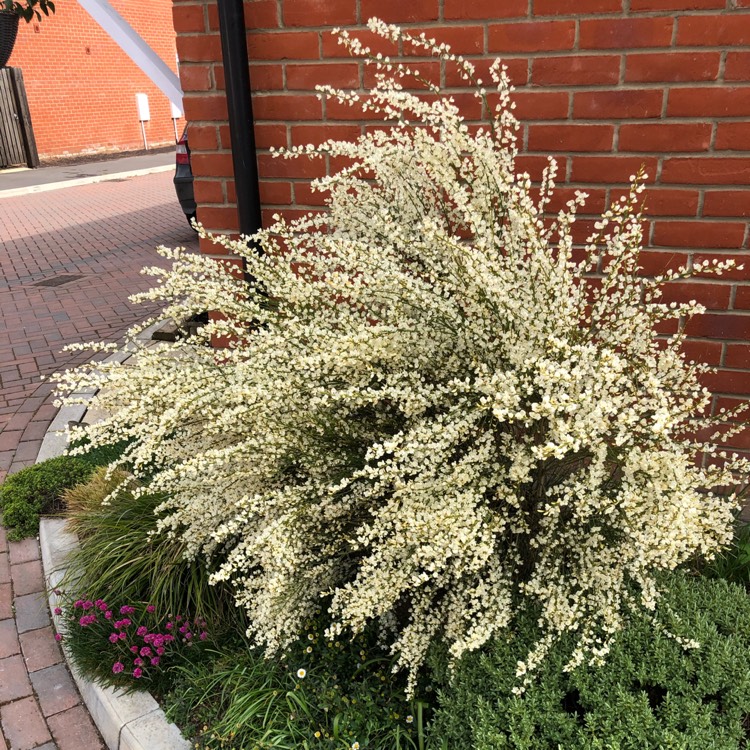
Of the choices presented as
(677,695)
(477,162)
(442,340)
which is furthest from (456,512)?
(477,162)

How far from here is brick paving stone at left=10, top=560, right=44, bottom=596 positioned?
3293mm

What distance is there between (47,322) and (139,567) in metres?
4.60

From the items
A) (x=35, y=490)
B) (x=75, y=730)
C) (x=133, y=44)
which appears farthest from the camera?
(x=133, y=44)

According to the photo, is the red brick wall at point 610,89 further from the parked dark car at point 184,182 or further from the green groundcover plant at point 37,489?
the parked dark car at point 184,182

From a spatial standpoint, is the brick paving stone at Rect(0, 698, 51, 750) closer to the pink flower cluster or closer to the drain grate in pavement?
the pink flower cluster

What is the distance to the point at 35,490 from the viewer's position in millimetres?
3729

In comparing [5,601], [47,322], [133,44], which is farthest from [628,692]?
[47,322]

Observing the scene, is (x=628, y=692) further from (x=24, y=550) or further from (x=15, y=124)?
(x=15, y=124)

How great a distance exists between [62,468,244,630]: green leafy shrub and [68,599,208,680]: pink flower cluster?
0.06 metres

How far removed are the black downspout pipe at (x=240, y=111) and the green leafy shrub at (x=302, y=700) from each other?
1.74 meters

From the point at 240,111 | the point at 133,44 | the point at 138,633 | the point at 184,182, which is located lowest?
the point at 138,633

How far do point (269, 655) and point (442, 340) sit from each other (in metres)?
1.12

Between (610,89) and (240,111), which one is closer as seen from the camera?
(610,89)

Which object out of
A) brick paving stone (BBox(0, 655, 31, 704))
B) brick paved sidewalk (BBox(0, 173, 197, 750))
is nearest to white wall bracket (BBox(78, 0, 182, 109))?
brick paved sidewalk (BBox(0, 173, 197, 750))
